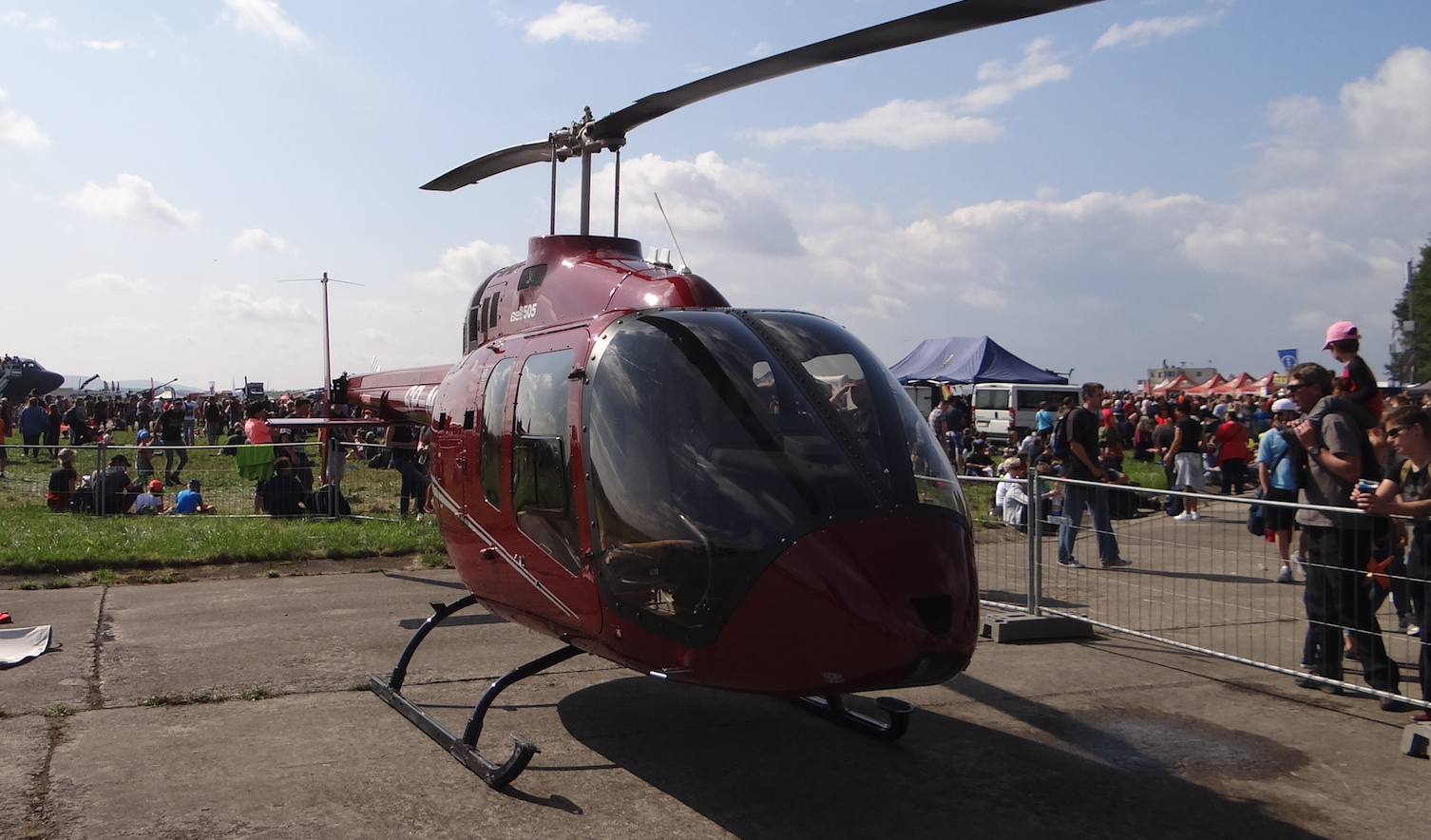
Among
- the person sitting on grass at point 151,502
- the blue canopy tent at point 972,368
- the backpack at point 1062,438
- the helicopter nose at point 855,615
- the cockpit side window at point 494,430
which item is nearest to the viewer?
the helicopter nose at point 855,615

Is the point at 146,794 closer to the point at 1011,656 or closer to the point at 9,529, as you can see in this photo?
the point at 1011,656

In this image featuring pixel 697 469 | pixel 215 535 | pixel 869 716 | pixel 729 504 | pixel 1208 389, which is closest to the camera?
pixel 729 504

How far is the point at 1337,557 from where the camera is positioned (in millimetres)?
5867

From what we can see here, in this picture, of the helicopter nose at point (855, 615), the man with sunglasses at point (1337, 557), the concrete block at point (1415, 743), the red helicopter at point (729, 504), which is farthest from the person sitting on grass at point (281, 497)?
the concrete block at point (1415, 743)

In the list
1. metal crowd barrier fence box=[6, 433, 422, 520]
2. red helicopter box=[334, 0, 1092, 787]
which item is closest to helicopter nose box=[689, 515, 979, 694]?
red helicopter box=[334, 0, 1092, 787]

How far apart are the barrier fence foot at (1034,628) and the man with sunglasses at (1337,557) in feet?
5.03

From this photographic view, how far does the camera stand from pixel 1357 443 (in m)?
6.07

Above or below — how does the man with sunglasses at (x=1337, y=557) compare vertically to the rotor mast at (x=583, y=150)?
below

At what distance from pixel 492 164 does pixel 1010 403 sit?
22.9 meters

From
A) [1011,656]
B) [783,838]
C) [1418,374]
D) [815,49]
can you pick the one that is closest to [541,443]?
[783,838]

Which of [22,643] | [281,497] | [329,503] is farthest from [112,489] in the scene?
[22,643]

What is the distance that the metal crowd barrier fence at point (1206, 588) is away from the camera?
595 cm

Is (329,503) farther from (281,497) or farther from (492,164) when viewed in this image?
(492,164)

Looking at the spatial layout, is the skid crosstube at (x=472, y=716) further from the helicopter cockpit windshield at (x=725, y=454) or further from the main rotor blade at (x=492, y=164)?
the main rotor blade at (x=492, y=164)
